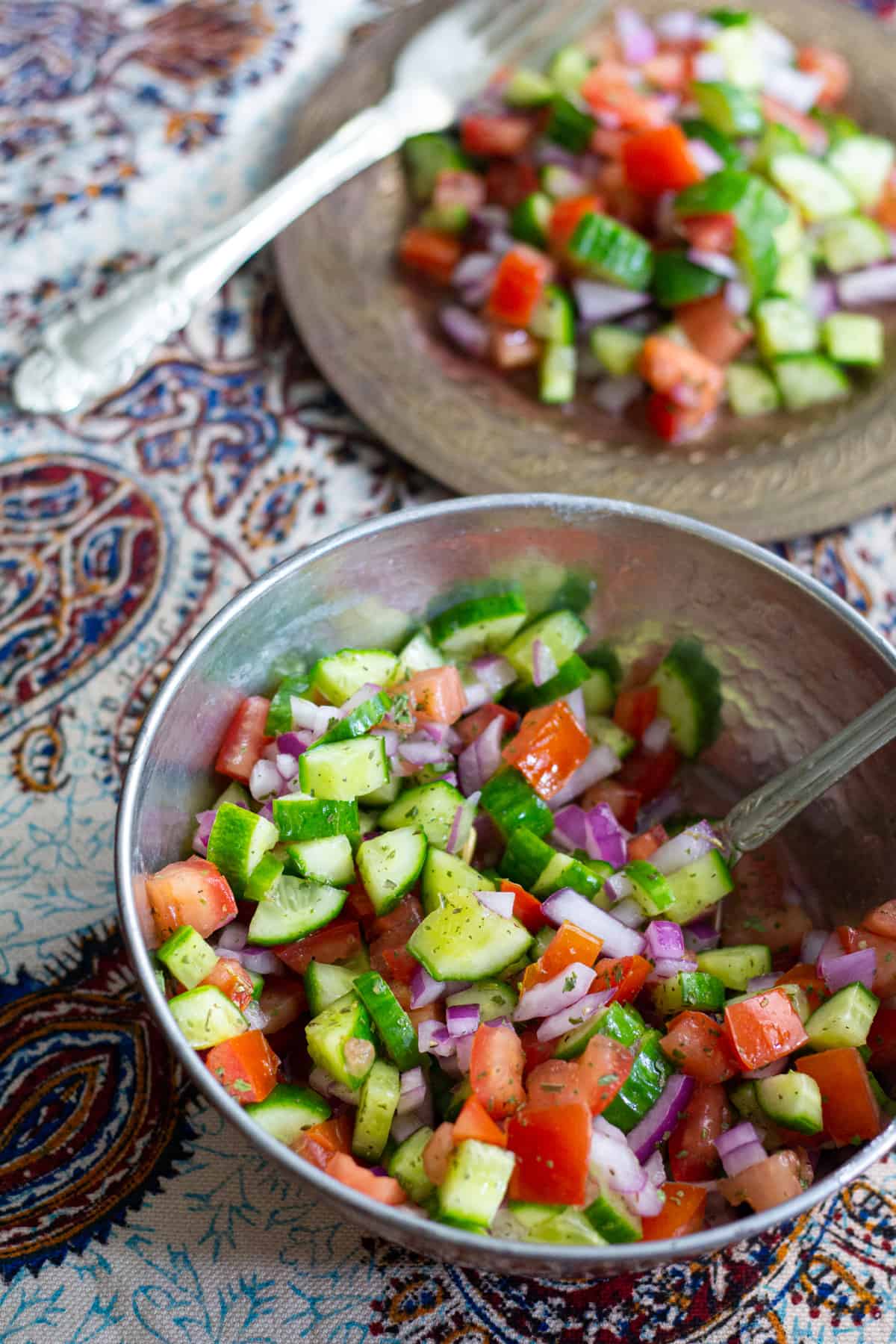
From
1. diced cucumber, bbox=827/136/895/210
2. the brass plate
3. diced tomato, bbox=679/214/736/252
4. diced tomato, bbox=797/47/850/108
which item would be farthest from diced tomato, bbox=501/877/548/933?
diced tomato, bbox=797/47/850/108

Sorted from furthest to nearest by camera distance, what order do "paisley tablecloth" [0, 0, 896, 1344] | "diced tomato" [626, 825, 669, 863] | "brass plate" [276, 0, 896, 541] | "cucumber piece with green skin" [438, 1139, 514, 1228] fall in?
"brass plate" [276, 0, 896, 541] → "diced tomato" [626, 825, 669, 863] → "paisley tablecloth" [0, 0, 896, 1344] → "cucumber piece with green skin" [438, 1139, 514, 1228]

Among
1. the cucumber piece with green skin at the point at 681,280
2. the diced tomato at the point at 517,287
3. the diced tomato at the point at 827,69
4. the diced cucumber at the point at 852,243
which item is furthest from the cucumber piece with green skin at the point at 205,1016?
the diced tomato at the point at 827,69

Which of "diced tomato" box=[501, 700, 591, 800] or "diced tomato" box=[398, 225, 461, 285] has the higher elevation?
"diced tomato" box=[398, 225, 461, 285]

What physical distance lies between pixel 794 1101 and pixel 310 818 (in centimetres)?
51

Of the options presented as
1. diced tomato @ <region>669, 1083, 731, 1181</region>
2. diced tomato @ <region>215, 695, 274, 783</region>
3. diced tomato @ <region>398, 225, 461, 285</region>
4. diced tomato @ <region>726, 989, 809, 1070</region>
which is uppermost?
diced tomato @ <region>398, 225, 461, 285</region>

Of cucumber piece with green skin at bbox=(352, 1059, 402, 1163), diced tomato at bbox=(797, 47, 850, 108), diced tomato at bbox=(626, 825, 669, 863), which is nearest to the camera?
cucumber piece with green skin at bbox=(352, 1059, 402, 1163)

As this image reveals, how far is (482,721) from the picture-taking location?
1344 mm

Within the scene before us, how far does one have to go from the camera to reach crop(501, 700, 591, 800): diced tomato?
1283mm

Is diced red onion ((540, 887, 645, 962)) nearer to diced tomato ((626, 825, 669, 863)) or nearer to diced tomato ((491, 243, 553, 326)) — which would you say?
diced tomato ((626, 825, 669, 863))

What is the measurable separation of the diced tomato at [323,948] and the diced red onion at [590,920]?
19 cm

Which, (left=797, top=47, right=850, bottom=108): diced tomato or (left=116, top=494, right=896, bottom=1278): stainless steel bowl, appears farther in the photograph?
(left=797, top=47, right=850, bottom=108): diced tomato

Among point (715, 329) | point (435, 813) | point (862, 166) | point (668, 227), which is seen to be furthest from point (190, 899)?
point (862, 166)

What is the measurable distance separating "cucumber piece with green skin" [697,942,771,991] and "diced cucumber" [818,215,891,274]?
1249 millimetres

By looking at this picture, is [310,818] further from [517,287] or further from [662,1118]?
[517,287]
